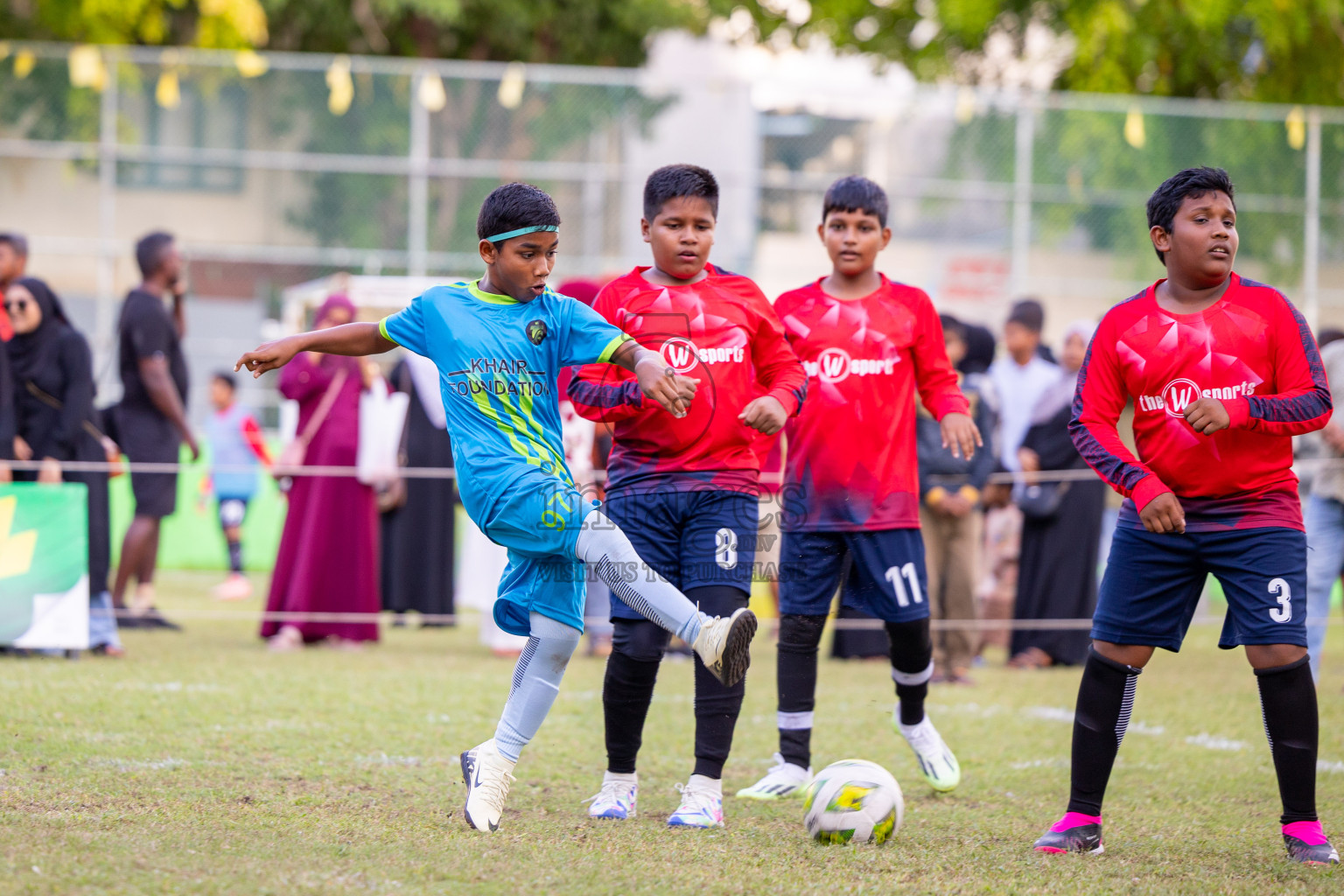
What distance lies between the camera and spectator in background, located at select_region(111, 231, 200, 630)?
361 inches

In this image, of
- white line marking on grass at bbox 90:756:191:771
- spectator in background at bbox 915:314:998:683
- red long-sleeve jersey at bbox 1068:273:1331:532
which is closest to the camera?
red long-sleeve jersey at bbox 1068:273:1331:532

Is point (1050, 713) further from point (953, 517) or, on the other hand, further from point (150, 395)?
point (150, 395)

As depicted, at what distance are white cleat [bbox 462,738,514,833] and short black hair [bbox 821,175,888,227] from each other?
2.36 m

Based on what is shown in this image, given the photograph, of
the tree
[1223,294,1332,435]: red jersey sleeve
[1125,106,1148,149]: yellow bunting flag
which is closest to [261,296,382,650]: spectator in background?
[1223,294,1332,435]: red jersey sleeve

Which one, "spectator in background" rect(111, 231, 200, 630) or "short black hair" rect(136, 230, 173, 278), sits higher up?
"short black hair" rect(136, 230, 173, 278)

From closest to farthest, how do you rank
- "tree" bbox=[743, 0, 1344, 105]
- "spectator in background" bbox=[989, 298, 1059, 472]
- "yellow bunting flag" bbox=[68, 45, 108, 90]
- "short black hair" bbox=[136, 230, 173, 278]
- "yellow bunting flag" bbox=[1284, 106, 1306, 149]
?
"short black hair" bbox=[136, 230, 173, 278], "spectator in background" bbox=[989, 298, 1059, 472], "yellow bunting flag" bbox=[68, 45, 108, 90], "yellow bunting flag" bbox=[1284, 106, 1306, 149], "tree" bbox=[743, 0, 1344, 105]

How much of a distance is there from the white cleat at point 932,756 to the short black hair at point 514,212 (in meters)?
2.28

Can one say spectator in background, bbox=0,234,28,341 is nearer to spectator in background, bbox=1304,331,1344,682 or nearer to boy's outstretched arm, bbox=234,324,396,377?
boy's outstretched arm, bbox=234,324,396,377

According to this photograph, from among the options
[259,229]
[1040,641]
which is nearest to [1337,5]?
[1040,641]

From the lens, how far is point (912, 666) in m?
5.31

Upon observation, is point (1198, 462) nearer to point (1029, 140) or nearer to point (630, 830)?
point (630, 830)

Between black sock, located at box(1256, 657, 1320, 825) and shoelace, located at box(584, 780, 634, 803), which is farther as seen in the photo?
shoelace, located at box(584, 780, 634, 803)

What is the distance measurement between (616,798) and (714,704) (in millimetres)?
421

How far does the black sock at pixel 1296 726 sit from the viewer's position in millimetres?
4125
